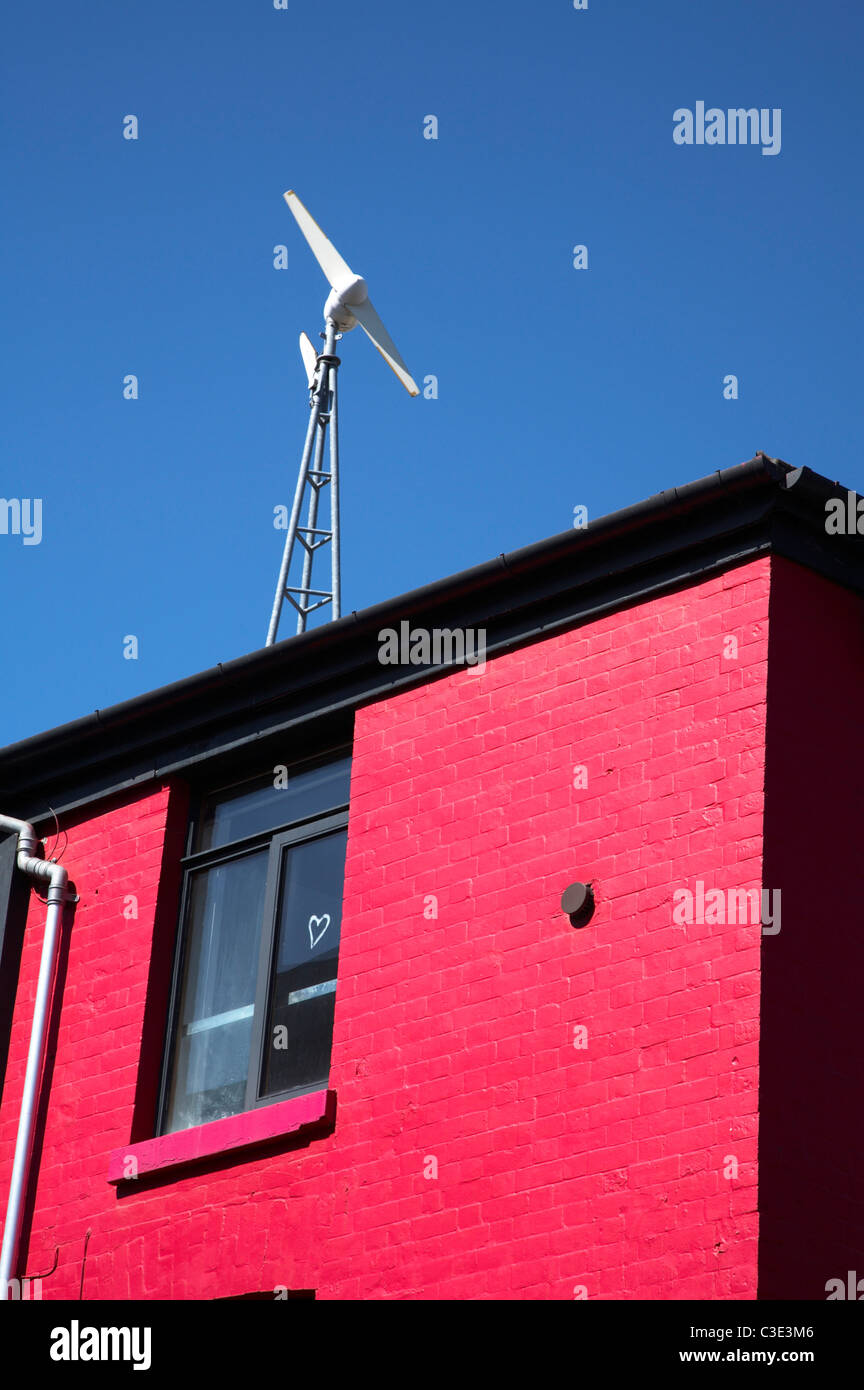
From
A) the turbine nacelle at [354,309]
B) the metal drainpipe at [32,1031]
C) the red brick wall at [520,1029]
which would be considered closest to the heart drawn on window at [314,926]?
the red brick wall at [520,1029]

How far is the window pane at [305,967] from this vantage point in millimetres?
12047

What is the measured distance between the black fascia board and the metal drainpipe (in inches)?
18.3

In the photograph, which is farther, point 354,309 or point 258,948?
point 354,309

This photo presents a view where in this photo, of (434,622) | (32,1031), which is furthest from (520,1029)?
(32,1031)

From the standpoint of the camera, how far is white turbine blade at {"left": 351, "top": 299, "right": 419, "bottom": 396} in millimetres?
24203

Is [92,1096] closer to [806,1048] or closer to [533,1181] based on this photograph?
[533,1181]

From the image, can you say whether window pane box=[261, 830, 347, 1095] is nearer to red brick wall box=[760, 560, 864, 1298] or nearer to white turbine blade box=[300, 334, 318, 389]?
red brick wall box=[760, 560, 864, 1298]

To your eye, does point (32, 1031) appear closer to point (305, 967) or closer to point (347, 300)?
point (305, 967)

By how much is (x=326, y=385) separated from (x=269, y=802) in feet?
36.8

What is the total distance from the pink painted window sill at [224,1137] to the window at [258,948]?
0.31 metres

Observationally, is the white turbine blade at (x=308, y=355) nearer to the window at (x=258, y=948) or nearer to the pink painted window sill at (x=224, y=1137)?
the window at (x=258, y=948)

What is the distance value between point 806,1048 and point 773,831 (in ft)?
3.53

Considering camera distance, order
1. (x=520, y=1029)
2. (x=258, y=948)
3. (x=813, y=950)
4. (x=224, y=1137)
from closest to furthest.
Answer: (x=813, y=950)
(x=520, y=1029)
(x=224, y=1137)
(x=258, y=948)

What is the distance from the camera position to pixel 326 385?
23.5 m
